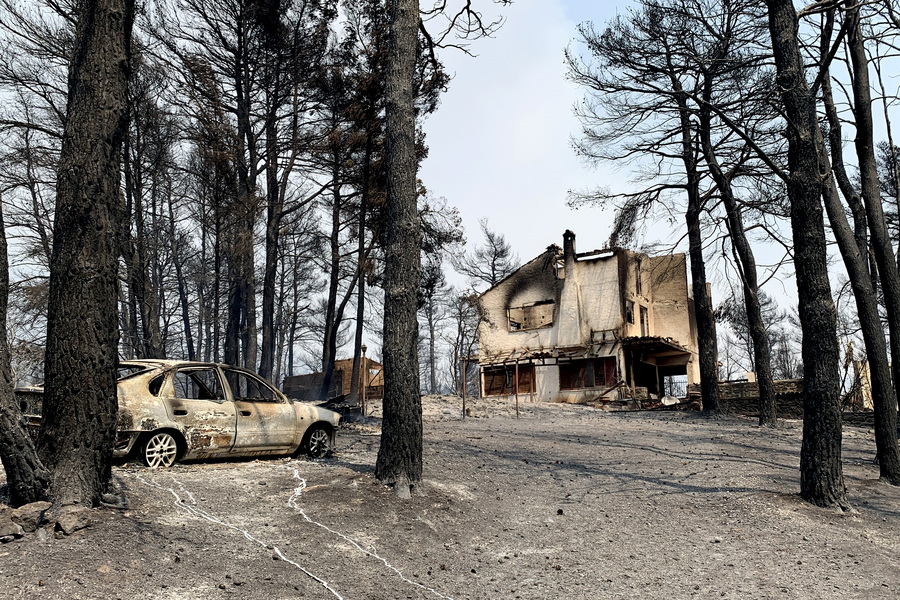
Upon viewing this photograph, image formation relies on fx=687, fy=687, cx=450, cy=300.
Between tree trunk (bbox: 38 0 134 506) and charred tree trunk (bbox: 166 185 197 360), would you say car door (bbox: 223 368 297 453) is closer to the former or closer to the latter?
tree trunk (bbox: 38 0 134 506)

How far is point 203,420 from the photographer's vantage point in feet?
30.3

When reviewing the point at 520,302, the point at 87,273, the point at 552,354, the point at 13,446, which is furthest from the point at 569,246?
the point at 13,446

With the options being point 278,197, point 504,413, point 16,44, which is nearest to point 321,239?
point 278,197

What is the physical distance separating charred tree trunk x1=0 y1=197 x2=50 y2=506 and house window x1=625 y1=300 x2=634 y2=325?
1253 inches

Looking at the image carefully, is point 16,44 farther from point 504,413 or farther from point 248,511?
point 504,413

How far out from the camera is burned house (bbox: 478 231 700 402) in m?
34.6

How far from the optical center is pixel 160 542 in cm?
579

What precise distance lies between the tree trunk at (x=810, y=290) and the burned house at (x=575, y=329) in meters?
22.5

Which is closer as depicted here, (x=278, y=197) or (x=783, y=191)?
(x=783, y=191)

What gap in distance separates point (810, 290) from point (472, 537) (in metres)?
5.79

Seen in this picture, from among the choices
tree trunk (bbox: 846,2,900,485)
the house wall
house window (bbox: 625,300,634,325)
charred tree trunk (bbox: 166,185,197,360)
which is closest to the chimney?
the house wall

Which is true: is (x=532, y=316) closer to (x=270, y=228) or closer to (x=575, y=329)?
(x=575, y=329)

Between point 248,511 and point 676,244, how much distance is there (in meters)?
13.7

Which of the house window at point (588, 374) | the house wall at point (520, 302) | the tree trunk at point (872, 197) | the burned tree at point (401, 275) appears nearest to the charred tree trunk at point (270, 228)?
the burned tree at point (401, 275)
